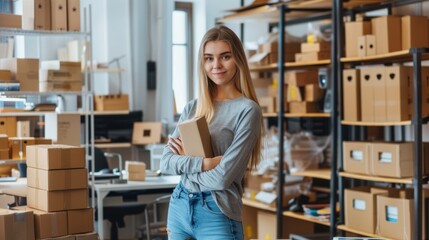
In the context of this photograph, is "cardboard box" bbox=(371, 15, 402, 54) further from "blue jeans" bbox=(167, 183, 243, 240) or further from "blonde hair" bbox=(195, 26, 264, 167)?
"blue jeans" bbox=(167, 183, 243, 240)

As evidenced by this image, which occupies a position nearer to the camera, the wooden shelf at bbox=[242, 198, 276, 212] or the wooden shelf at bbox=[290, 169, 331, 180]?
the wooden shelf at bbox=[290, 169, 331, 180]

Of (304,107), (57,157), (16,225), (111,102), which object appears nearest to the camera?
(16,225)

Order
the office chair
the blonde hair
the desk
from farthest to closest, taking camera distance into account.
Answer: the office chair → the desk → the blonde hair

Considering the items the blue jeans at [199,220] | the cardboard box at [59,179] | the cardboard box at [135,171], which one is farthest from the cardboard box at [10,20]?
the blue jeans at [199,220]

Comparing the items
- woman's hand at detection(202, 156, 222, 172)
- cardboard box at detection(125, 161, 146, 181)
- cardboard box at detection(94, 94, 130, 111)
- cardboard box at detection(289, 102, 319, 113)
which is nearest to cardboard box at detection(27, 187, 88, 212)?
cardboard box at detection(125, 161, 146, 181)

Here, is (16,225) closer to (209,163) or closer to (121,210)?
(209,163)

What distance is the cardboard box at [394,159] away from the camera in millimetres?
4508

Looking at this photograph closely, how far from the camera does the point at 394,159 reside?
4.54 metres

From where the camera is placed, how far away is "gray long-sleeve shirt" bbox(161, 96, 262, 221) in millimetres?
2533

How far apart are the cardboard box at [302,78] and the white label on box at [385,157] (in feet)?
3.91

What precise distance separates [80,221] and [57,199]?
19cm

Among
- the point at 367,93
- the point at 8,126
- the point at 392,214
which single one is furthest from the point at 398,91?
the point at 8,126

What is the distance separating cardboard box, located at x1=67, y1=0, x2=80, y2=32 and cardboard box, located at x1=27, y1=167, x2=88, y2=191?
3.59 ft

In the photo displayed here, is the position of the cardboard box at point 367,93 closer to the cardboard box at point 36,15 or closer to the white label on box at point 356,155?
the white label on box at point 356,155
